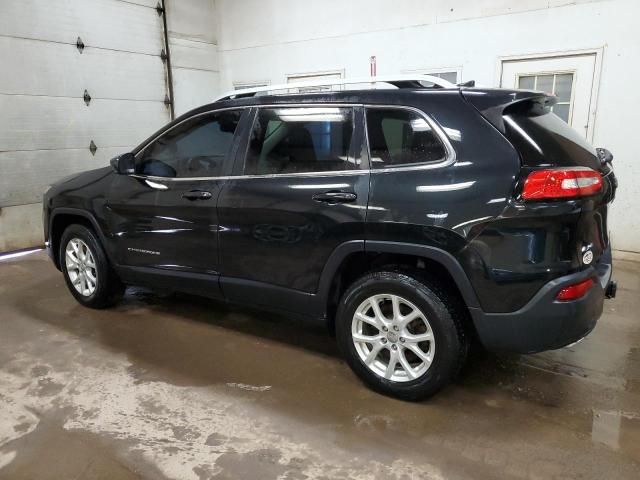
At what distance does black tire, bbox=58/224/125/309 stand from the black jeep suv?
54cm

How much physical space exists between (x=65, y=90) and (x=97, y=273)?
3.72 m

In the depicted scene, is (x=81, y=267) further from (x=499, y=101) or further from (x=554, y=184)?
(x=554, y=184)

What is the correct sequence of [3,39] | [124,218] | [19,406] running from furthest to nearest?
1. [3,39]
2. [124,218]
3. [19,406]

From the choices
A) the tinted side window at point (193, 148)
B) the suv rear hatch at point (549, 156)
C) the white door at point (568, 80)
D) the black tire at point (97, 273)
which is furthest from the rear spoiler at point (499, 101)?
the white door at point (568, 80)

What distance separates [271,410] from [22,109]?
213 inches

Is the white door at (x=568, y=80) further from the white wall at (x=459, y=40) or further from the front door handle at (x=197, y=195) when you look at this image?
the front door handle at (x=197, y=195)

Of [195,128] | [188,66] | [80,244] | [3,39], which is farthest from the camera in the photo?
[188,66]

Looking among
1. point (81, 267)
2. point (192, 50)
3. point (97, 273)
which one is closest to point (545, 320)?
point (97, 273)

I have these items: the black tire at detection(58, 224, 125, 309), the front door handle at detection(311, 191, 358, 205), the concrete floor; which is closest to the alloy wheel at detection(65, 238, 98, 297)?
the black tire at detection(58, 224, 125, 309)

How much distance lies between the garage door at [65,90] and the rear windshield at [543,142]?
5918 millimetres

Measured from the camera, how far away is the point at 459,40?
19.3 feet

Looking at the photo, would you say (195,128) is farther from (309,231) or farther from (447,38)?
(447,38)

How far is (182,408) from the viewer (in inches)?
105

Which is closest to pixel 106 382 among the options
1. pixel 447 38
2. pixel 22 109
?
pixel 22 109
